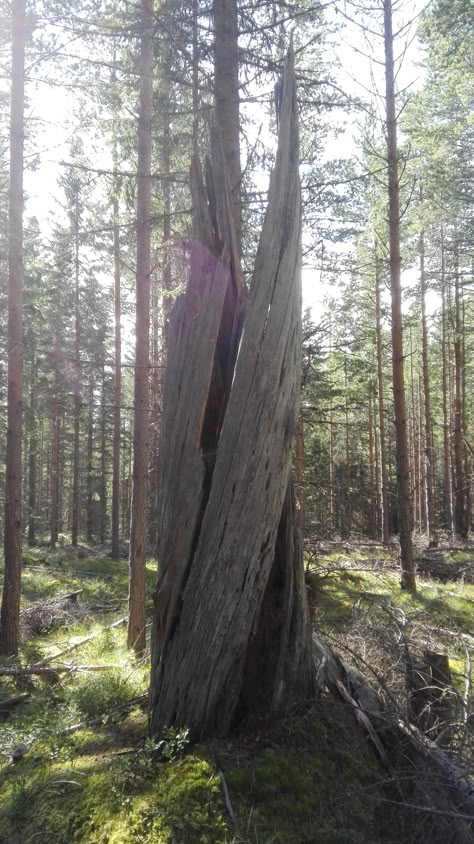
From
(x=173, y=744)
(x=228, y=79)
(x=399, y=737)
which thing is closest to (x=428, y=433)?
(x=228, y=79)

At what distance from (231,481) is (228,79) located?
14.4 ft

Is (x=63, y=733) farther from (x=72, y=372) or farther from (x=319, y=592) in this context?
(x=72, y=372)

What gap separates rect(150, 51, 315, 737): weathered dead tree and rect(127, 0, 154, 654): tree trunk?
3.97 metres

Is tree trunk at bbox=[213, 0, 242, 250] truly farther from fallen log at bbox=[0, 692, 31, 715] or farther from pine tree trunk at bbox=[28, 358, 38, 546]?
pine tree trunk at bbox=[28, 358, 38, 546]

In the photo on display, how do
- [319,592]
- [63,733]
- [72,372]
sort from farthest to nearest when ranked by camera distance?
[72,372], [319,592], [63,733]

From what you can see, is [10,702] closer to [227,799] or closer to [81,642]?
[81,642]

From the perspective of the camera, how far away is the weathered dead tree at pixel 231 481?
10.8 ft

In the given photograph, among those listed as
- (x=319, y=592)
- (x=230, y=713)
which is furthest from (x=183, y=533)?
(x=319, y=592)

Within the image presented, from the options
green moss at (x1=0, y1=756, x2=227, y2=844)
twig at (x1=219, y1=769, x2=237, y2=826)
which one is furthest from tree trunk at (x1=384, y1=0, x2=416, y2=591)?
green moss at (x1=0, y1=756, x2=227, y2=844)

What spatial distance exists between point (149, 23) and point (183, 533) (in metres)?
6.19

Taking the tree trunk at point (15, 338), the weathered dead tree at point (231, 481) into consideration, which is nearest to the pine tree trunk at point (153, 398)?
the tree trunk at point (15, 338)

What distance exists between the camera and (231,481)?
10.9 feet

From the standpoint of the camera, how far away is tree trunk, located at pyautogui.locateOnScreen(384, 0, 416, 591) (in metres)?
10.5

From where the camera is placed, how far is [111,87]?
344 inches
